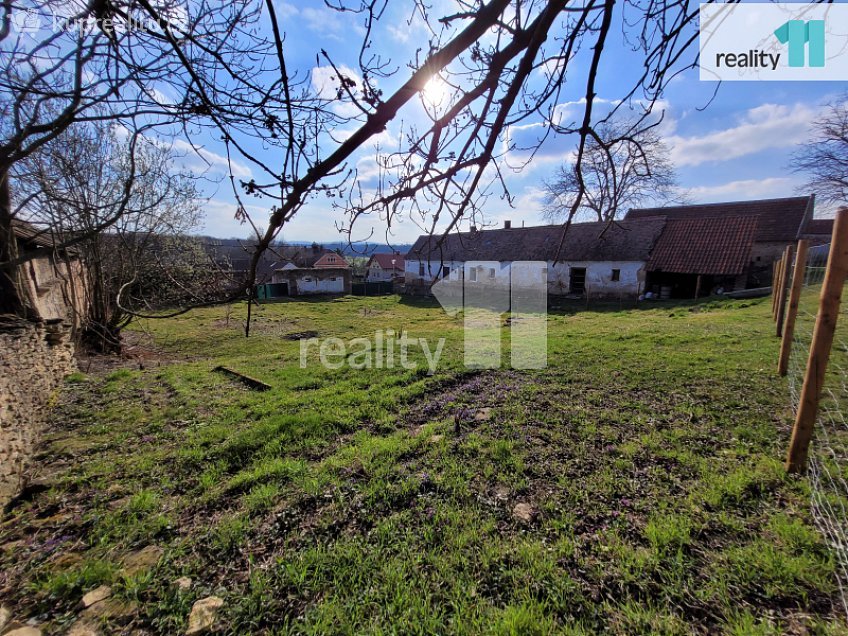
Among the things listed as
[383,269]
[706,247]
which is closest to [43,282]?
[706,247]

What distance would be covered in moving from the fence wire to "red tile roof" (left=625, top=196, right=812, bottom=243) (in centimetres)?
1734

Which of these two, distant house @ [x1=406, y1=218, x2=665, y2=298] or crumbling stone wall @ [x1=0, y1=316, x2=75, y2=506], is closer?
crumbling stone wall @ [x1=0, y1=316, x2=75, y2=506]

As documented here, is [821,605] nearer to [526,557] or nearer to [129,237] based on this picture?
[526,557]

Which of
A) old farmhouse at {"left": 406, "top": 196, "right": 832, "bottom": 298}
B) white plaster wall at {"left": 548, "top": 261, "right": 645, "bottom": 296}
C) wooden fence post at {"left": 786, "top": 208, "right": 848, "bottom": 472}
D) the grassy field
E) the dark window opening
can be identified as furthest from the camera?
the dark window opening

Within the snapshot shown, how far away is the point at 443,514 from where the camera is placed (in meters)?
2.65

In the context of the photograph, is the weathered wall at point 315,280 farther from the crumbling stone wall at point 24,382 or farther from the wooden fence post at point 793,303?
the wooden fence post at point 793,303

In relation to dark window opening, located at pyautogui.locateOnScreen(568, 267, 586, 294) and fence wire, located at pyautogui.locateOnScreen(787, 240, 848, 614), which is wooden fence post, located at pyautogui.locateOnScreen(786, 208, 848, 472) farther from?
dark window opening, located at pyautogui.locateOnScreen(568, 267, 586, 294)

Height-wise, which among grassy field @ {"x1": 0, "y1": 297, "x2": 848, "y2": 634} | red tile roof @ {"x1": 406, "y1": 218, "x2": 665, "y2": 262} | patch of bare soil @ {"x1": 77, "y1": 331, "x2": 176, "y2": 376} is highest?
red tile roof @ {"x1": 406, "y1": 218, "x2": 665, "y2": 262}

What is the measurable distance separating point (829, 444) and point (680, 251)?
17416 millimetres

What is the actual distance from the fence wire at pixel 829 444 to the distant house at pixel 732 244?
1264 cm

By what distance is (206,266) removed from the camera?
1792 mm

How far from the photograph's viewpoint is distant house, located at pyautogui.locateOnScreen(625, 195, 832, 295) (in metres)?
16.0

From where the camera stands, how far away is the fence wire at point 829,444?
2.09 meters

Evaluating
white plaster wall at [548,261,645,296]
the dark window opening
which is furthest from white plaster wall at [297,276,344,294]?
the dark window opening
